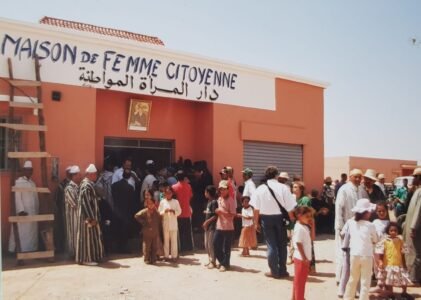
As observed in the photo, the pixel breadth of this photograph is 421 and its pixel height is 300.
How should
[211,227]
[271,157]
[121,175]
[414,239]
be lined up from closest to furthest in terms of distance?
[414,239] < [211,227] < [121,175] < [271,157]

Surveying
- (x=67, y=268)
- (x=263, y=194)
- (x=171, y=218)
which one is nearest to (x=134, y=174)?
(x=171, y=218)

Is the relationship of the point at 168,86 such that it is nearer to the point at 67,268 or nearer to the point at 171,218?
the point at 171,218

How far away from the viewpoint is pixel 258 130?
11.5m

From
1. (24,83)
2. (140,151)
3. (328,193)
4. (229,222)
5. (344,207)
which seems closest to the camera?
(344,207)

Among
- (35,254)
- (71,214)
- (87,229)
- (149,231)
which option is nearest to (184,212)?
(149,231)

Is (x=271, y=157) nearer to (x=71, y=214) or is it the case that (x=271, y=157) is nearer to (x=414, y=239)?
(x=414, y=239)

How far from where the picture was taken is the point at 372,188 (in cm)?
616

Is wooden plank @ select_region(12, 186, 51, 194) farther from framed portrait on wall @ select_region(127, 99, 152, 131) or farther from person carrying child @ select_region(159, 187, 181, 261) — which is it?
framed portrait on wall @ select_region(127, 99, 152, 131)

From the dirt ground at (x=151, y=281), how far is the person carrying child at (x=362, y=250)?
2.50 ft

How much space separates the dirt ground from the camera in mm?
5535

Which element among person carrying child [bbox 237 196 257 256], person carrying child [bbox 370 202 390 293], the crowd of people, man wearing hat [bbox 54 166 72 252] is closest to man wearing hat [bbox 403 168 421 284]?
the crowd of people

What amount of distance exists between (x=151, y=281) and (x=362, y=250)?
308 cm

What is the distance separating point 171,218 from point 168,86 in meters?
3.76

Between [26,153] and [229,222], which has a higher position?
[26,153]
